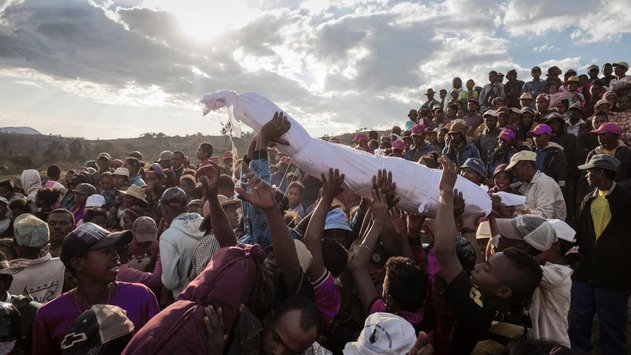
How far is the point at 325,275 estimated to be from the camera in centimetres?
258

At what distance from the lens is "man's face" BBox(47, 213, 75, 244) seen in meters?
4.34

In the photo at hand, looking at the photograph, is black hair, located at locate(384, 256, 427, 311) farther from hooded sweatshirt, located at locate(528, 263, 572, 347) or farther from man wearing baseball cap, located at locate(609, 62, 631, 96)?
man wearing baseball cap, located at locate(609, 62, 631, 96)

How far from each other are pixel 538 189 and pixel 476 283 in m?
3.12

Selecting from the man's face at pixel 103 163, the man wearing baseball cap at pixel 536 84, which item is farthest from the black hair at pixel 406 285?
the man wearing baseball cap at pixel 536 84

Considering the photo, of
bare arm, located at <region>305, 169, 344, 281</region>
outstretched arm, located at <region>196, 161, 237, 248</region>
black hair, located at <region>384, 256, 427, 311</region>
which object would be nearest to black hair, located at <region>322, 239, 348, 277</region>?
bare arm, located at <region>305, 169, 344, 281</region>

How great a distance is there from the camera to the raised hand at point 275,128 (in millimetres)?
2908

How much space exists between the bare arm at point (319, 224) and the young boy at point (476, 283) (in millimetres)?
718

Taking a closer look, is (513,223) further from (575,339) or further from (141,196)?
(141,196)

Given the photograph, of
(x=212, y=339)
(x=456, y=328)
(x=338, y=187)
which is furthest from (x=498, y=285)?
(x=212, y=339)

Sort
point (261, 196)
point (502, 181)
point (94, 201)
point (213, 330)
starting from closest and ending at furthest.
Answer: point (213, 330), point (261, 196), point (502, 181), point (94, 201)

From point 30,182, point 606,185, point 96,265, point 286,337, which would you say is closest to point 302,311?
point 286,337

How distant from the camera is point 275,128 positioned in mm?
2922

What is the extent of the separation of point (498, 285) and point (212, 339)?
1.69m

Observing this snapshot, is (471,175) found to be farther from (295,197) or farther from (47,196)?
(47,196)
